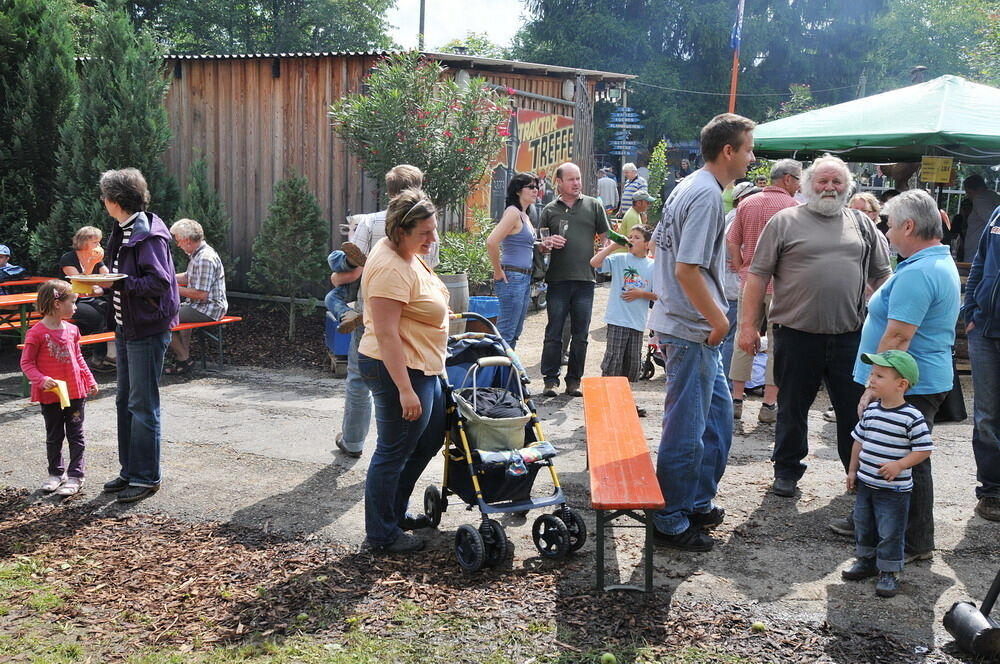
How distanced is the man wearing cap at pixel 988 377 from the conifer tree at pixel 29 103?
9.44 meters

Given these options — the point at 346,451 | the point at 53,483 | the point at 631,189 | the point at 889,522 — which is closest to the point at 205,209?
the point at 346,451

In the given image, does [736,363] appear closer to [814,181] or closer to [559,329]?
[559,329]

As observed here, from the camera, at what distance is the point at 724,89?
37.6 m

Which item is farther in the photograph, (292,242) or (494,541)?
(292,242)

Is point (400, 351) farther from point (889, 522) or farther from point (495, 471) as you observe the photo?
point (889, 522)

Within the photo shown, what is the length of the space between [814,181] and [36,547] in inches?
180

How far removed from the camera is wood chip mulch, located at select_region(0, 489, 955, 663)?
145 inches

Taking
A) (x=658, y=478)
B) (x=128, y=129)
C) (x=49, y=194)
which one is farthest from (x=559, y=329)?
(x=49, y=194)

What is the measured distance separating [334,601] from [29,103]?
8.46m

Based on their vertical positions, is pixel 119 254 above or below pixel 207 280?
above

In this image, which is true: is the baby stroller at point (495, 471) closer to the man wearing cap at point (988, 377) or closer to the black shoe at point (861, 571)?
the black shoe at point (861, 571)

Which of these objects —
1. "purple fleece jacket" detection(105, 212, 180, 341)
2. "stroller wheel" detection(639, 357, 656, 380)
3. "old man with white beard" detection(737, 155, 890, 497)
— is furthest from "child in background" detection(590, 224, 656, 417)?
"purple fleece jacket" detection(105, 212, 180, 341)

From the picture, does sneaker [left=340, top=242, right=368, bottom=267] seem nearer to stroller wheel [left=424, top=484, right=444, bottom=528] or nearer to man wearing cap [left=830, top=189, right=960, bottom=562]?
stroller wheel [left=424, top=484, right=444, bottom=528]

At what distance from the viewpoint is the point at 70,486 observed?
17.9 feet
